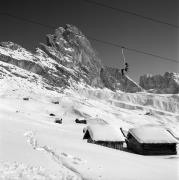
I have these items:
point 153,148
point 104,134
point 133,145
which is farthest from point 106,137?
point 153,148

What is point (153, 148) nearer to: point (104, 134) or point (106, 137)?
point (106, 137)

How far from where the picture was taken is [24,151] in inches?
824

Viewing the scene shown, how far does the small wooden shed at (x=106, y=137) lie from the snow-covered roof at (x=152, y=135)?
2.26m

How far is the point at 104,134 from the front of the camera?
39.0m

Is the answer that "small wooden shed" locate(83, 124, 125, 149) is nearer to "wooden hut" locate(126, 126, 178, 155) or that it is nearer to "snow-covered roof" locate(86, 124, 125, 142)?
"snow-covered roof" locate(86, 124, 125, 142)

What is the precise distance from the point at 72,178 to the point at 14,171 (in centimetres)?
301

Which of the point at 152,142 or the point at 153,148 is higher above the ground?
the point at 152,142

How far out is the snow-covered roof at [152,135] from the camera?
120 feet

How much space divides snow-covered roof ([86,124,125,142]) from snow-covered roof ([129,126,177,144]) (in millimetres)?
2261

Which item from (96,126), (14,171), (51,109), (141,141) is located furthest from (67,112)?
(14,171)

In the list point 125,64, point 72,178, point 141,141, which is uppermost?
point 125,64

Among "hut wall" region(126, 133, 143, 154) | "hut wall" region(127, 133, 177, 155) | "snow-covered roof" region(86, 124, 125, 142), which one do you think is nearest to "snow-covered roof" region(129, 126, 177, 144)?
"hut wall" region(127, 133, 177, 155)

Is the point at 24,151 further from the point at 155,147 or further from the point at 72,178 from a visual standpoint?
the point at 155,147

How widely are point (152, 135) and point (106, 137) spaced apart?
241 inches
